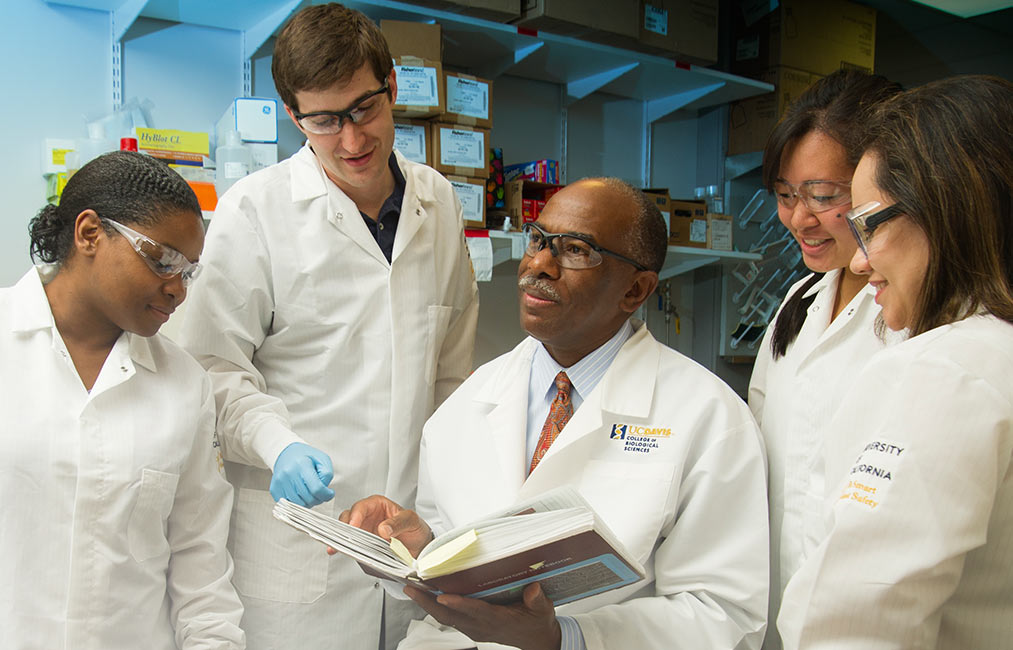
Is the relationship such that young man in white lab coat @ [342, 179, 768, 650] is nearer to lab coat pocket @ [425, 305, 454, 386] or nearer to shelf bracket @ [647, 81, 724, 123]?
lab coat pocket @ [425, 305, 454, 386]

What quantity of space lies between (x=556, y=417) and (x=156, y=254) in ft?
2.45

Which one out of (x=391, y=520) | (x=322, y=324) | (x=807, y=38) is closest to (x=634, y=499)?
(x=391, y=520)

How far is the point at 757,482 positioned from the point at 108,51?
7.69 ft

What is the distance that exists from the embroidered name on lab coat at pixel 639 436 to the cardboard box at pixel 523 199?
1.52m

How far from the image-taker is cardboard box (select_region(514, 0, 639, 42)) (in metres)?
2.70

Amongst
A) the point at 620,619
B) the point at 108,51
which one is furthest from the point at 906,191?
the point at 108,51

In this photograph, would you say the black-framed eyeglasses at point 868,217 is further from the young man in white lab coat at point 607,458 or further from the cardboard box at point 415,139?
the cardboard box at point 415,139

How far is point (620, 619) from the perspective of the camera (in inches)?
48.1

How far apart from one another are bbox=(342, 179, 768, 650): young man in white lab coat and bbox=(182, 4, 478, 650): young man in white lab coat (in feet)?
0.50

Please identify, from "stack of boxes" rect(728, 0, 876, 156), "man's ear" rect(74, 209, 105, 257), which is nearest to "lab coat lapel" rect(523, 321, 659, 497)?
"man's ear" rect(74, 209, 105, 257)

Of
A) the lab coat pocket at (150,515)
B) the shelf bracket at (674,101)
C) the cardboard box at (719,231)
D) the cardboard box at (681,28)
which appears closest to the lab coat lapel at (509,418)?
the lab coat pocket at (150,515)

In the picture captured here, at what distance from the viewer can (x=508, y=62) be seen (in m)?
3.00

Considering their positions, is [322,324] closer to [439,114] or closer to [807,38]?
[439,114]

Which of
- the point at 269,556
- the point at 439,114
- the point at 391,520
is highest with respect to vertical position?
the point at 439,114
